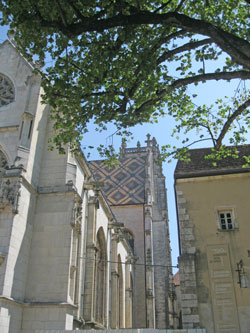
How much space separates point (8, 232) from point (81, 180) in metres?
3.89

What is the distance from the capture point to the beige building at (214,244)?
335 inches

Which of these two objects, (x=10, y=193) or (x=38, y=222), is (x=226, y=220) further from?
(x=10, y=193)

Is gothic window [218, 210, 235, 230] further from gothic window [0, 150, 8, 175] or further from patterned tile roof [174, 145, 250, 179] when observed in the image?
gothic window [0, 150, 8, 175]

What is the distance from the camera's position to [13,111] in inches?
475

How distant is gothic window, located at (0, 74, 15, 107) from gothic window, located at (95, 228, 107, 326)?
21.2 ft

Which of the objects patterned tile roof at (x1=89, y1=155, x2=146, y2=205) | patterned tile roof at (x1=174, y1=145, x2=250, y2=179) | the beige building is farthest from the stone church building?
patterned tile roof at (x1=89, y1=155, x2=146, y2=205)

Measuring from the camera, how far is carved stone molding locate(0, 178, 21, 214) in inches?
367

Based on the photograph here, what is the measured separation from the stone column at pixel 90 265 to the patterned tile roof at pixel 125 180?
12.5 meters

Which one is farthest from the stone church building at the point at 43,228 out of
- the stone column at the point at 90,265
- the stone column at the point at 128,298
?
the stone column at the point at 128,298

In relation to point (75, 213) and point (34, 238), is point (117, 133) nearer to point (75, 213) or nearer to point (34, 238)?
point (75, 213)

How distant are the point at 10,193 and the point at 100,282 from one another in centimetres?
697

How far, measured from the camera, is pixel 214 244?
30.4ft

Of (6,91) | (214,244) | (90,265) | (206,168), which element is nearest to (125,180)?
(90,265)

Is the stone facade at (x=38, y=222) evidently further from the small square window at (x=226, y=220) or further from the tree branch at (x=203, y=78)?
the small square window at (x=226, y=220)
